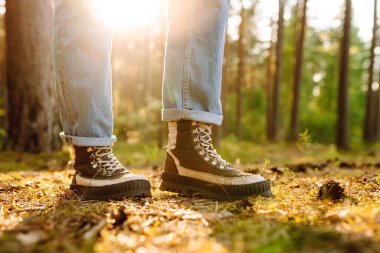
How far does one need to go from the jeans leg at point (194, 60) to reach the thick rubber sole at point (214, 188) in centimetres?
36

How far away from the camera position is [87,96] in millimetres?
2023

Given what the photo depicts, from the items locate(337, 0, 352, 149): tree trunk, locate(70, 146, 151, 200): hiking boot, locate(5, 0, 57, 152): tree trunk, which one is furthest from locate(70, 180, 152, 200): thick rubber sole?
locate(337, 0, 352, 149): tree trunk

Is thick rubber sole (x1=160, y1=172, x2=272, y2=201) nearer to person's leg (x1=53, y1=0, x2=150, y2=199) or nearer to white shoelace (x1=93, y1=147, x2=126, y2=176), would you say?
person's leg (x1=53, y1=0, x2=150, y2=199)

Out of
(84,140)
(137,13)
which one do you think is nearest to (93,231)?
(84,140)

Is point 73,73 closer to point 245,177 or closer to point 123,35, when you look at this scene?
point 245,177

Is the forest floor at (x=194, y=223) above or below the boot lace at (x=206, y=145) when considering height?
below

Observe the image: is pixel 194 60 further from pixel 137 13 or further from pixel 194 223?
pixel 137 13

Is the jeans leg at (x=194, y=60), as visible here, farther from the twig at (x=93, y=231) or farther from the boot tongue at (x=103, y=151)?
the twig at (x=93, y=231)

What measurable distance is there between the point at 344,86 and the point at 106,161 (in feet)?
35.4

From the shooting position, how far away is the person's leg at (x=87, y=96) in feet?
6.54

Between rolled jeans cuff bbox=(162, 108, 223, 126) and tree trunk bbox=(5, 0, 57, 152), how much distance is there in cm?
395

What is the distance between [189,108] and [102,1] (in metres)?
0.76

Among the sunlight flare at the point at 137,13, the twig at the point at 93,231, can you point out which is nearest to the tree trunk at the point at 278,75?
the sunlight flare at the point at 137,13

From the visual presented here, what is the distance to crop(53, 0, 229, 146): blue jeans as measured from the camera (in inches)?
78.7
